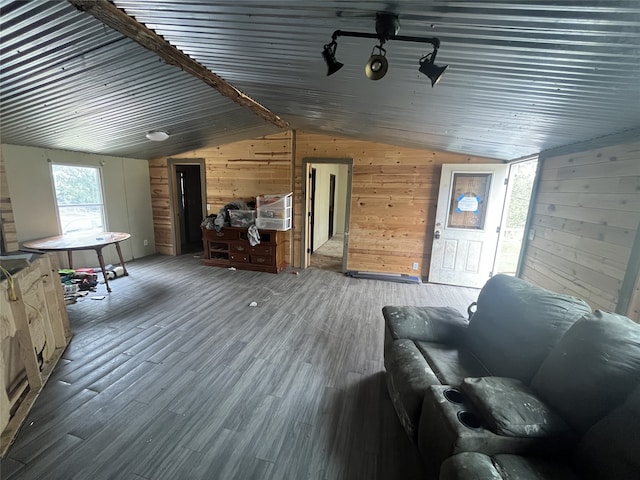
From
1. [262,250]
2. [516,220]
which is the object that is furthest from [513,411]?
[516,220]

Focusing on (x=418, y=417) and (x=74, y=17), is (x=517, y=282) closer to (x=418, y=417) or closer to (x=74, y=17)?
→ (x=418, y=417)

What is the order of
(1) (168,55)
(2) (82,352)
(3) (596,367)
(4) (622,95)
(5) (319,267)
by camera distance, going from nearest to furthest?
(3) (596,367) → (4) (622,95) → (1) (168,55) → (2) (82,352) → (5) (319,267)

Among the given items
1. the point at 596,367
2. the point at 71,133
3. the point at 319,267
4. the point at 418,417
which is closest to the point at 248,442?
the point at 418,417

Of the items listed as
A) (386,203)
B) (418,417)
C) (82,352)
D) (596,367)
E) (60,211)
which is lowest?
(82,352)

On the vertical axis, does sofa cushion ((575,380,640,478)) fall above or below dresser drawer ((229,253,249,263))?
above

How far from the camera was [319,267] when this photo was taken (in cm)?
531

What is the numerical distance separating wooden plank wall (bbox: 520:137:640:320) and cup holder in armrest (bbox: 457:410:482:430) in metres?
1.70

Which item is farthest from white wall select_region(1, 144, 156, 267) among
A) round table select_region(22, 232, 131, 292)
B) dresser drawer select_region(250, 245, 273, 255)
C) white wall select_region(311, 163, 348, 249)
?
white wall select_region(311, 163, 348, 249)

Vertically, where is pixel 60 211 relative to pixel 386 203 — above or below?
below

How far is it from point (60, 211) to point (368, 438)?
5.41m

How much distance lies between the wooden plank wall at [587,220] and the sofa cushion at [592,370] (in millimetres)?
1119

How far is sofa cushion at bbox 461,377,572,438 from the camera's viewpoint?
3.53 ft

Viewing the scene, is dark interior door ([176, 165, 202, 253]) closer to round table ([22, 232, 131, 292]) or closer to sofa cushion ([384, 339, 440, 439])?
round table ([22, 232, 131, 292])

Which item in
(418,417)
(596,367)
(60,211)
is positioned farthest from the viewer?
(60,211)
